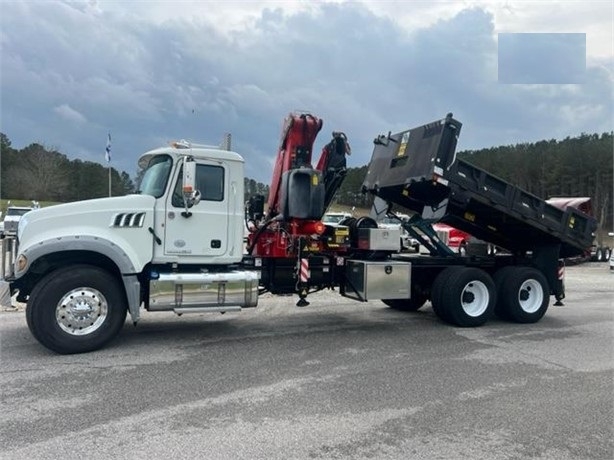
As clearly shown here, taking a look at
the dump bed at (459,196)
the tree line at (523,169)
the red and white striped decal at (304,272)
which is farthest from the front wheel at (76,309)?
the tree line at (523,169)

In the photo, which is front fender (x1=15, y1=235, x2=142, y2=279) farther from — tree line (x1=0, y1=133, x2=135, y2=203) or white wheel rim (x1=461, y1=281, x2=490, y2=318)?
tree line (x1=0, y1=133, x2=135, y2=203)

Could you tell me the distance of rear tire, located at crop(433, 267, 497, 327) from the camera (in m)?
9.10

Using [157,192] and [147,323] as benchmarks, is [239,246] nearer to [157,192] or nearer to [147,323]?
[157,192]

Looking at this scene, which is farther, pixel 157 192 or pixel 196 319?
pixel 196 319

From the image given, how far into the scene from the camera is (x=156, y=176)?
776 cm

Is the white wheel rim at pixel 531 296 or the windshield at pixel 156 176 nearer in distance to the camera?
the windshield at pixel 156 176

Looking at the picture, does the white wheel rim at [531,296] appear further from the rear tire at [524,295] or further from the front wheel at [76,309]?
the front wheel at [76,309]

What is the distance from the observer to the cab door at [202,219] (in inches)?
299

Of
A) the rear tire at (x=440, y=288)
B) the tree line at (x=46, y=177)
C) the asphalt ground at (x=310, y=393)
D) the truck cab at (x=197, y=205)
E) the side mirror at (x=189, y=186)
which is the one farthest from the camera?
the tree line at (x=46, y=177)

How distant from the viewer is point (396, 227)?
380 inches

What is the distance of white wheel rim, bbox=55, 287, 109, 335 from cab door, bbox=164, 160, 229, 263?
3.66 ft

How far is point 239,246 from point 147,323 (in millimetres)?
2305

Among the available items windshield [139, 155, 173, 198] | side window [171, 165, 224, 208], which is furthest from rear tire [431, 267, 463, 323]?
windshield [139, 155, 173, 198]

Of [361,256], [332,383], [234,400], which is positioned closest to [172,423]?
[234,400]
